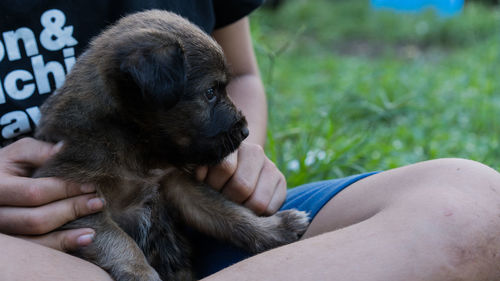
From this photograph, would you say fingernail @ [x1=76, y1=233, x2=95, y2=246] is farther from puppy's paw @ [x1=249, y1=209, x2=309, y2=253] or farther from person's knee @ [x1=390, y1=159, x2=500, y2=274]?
person's knee @ [x1=390, y1=159, x2=500, y2=274]

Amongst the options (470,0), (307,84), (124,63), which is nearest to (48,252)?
(124,63)

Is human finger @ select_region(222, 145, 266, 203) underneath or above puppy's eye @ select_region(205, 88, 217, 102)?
underneath

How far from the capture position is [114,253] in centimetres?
202

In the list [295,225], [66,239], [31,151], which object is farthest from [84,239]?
[295,225]

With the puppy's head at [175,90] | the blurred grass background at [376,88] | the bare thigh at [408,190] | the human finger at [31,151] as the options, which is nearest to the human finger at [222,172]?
the puppy's head at [175,90]

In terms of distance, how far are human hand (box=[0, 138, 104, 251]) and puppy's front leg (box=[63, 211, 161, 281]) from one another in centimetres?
3

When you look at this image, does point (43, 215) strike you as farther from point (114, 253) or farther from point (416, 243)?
point (416, 243)

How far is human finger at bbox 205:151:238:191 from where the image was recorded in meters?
2.35

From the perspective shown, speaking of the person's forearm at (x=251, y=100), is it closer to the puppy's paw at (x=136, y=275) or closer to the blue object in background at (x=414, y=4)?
the puppy's paw at (x=136, y=275)

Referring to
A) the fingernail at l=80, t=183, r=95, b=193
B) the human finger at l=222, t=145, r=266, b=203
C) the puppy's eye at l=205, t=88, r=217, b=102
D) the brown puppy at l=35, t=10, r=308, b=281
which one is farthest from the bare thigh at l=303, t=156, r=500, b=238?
the fingernail at l=80, t=183, r=95, b=193

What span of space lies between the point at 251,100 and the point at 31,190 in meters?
1.26

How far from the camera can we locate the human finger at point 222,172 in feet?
7.70

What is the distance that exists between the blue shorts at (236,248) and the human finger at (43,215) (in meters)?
0.54

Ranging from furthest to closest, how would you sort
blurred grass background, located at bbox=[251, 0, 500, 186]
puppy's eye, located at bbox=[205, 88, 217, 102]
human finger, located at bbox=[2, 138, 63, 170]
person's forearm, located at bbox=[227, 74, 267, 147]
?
blurred grass background, located at bbox=[251, 0, 500, 186] < person's forearm, located at bbox=[227, 74, 267, 147] < puppy's eye, located at bbox=[205, 88, 217, 102] < human finger, located at bbox=[2, 138, 63, 170]
